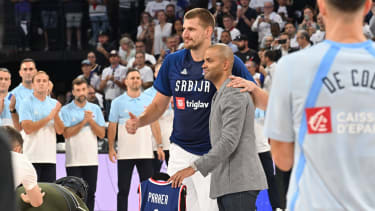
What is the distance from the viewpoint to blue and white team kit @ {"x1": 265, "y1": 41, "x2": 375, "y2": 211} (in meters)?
2.28

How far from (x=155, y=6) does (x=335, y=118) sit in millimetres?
14443

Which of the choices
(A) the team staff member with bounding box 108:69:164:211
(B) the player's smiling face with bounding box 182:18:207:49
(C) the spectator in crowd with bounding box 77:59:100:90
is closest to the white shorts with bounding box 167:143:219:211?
(B) the player's smiling face with bounding box 182:18:207:49

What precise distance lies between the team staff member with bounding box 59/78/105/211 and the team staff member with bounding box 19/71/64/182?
299mm

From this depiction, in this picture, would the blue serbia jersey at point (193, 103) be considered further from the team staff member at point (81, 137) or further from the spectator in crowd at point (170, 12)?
the spectator in crowd at point (170, 12)

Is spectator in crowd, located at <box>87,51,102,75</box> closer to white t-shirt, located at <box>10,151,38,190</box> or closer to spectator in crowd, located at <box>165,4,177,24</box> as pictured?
spectator in crowd, located at <box>165,4,177,24</box>

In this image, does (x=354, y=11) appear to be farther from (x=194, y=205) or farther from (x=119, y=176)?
(x=119, y=176)

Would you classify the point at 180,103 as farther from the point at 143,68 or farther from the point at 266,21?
the point at 266,21

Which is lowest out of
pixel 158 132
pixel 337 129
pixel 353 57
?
pixel 158 132

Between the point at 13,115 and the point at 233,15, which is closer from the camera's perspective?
the point at 13,115

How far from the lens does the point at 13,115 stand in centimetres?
905

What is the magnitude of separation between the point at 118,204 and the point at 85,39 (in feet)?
30.1

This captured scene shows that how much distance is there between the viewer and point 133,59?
14.0 metres

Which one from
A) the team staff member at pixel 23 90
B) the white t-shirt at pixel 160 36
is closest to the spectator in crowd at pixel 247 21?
the white t-shirt at pixel 160 36

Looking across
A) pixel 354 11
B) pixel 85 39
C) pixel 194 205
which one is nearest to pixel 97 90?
pixel 85 39
